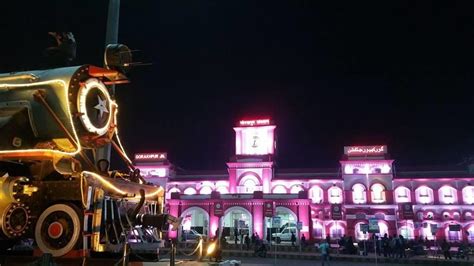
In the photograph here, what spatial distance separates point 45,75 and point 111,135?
1.82 m

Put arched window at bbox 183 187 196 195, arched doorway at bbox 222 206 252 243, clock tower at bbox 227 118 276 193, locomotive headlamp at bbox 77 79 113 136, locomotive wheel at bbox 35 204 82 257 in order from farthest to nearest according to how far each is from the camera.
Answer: arched window at bbox 183 187 196 195 → clock tower at bbox 227 118 276 193 → arched doorway at bbox 222 206 252 243 → locomotive headlamp at bbox 77 79 113 136 → locomotive wheel at bbox 35 204 82 257

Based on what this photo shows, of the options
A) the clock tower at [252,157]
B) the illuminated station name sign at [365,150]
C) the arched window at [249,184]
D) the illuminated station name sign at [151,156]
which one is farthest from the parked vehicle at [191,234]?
the illuminated station name sign at [365,150]

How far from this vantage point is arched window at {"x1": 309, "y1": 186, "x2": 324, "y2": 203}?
46500 millimetres

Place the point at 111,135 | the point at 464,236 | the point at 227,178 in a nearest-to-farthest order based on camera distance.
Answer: the point at 111,135
the point at 464,236
the point at 227,178

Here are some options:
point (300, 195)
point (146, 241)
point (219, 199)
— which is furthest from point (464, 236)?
point (146, 241)

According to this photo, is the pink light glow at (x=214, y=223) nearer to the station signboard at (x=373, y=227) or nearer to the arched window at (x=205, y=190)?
the arched window at (x=205, y=190)

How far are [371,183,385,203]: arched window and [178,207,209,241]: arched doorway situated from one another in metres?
18.3

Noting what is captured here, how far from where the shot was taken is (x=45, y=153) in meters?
7.68

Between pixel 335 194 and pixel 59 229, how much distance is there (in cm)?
4167

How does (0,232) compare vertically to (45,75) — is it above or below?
below

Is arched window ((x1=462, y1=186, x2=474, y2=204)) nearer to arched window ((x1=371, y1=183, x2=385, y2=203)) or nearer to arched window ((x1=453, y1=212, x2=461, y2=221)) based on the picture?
arched window ((x1=453, y1=212, x2=461, y2=221))

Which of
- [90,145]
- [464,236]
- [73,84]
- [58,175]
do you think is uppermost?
[73,84]

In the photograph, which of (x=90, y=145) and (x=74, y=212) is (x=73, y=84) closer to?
(x=90, y=145)

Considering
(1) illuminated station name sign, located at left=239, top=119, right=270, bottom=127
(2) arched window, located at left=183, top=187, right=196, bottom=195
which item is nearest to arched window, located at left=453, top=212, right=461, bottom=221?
(1) illuminated station name sign, located at left=239, top=119, right=270, bottom=127
